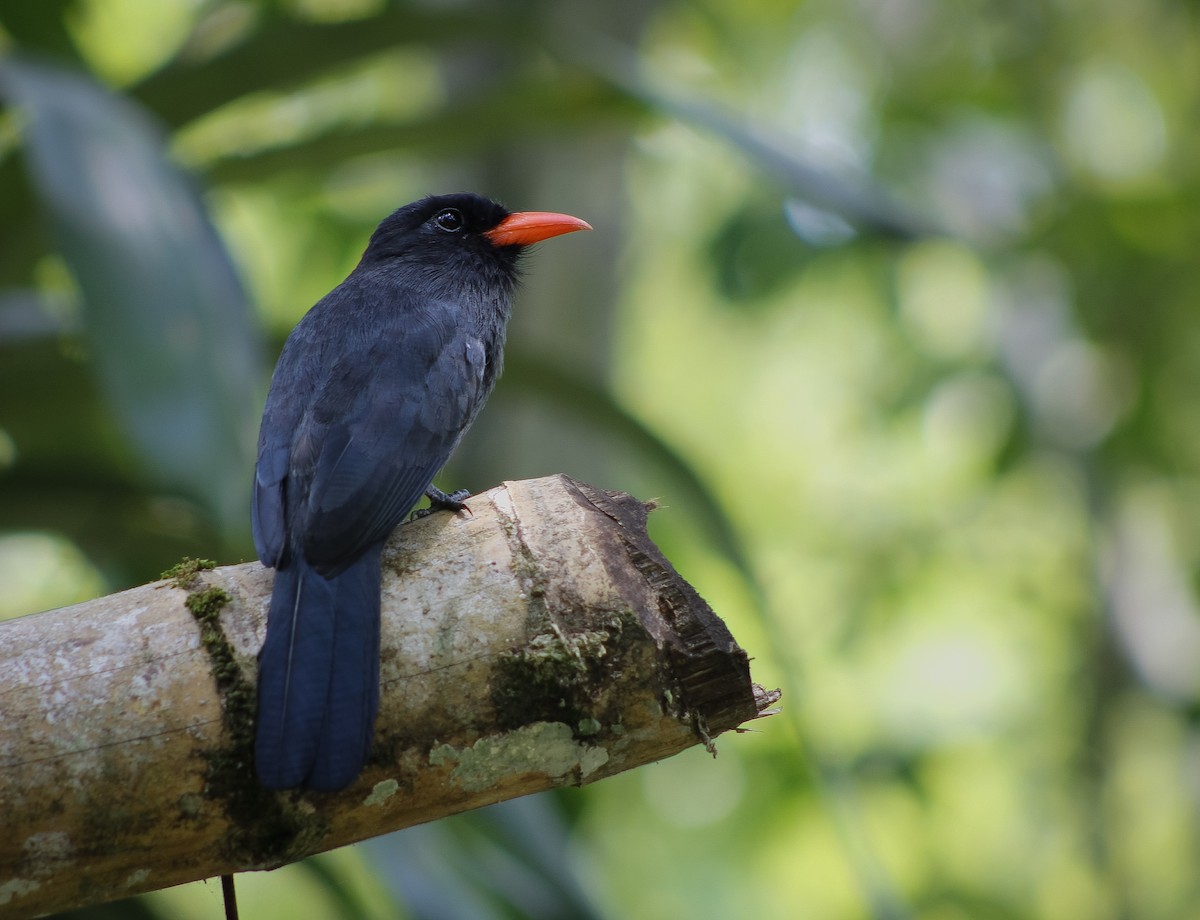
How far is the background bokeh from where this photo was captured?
3.41 metres

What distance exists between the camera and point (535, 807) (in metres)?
3.66

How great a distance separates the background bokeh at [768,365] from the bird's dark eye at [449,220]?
46 centimetres

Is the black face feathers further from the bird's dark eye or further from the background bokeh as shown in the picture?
the background bokeh

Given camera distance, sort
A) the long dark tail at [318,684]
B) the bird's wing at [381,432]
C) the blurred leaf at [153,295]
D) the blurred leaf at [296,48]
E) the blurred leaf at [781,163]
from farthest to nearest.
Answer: the blurred leaf at [296,48] < the blurred leaf at [781,163] < the blurred leaf at [153,295] < the bird's wing at [381,432] < the long dark tail at [318,684]

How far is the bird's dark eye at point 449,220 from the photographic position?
3.77m

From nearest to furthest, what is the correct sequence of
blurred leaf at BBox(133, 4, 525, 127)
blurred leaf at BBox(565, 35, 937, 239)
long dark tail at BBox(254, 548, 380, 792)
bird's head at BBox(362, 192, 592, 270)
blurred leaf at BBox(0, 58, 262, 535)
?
long dark tail at BBox(254, 548, 380, 792) → blurred leaf at BBox(0, 58, 262, 535) → bird's head at BBox(362, 192, 592, 270) → blurred leaf at BBox(565, 35, 937, 239) → blurred leaf at BBox(133, 4, 525, 127)

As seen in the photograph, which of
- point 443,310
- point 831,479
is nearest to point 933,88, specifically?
point 831,479

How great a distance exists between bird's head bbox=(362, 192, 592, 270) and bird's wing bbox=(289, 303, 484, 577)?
1.68 ft

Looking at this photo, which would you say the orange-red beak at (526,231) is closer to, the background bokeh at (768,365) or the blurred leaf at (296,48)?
the background bokeh at (768,365)

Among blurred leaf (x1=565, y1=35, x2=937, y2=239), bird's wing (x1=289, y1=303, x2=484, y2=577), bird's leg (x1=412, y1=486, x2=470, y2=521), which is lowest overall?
bird's leg (x1=412, y1=486, x2=470, y2=521)

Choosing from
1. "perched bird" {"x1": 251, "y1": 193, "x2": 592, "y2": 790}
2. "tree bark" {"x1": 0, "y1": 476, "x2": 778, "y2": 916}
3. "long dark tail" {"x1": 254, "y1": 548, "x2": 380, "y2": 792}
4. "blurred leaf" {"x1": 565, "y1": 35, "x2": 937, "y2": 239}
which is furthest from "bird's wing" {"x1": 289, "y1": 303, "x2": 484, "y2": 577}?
"blurred leaf" {"x1": 565, "y1": 35, "x2": 937, "y2": 239}

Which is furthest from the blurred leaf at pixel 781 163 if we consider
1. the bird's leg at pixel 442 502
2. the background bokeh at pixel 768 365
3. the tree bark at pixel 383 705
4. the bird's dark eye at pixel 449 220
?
the tree bark at pixel 383 705

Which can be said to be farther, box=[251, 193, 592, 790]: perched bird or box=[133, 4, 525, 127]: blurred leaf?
box=[133, 4, 525, 127]: blurred leaf

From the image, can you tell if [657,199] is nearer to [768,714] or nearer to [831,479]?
[831,479]
